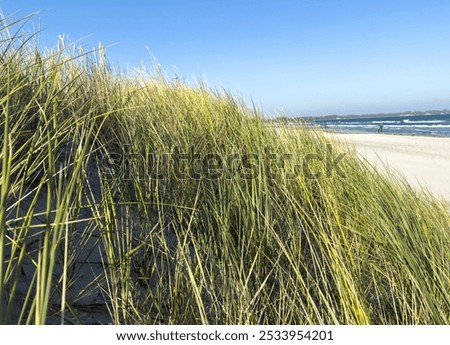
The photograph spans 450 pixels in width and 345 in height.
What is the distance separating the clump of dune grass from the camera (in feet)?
3.19

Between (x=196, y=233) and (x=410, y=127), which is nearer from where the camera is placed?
(x=196, y=233)

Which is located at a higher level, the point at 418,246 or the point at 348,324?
the point at 418,246

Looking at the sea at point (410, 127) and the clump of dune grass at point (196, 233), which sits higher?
the clump of dune grass at point (196, 233)

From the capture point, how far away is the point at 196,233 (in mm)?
1366

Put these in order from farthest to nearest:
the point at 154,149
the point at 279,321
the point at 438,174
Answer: the point at 438,174 → the point at 154,149 → the point at 279,321

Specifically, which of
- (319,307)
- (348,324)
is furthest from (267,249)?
(348,324)

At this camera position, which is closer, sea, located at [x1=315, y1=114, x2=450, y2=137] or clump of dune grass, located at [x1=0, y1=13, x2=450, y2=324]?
clump of dune grass, located at [x1=0, y1=13, x2=450, y2=324]

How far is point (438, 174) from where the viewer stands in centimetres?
627

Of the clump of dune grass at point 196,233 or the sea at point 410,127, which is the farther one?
the sea at point 410,127

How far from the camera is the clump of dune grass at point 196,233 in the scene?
97 cm

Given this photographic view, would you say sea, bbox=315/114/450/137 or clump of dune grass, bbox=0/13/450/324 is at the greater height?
clump of dune grass, bbox=0/13/450/324

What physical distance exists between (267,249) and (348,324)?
39cm
